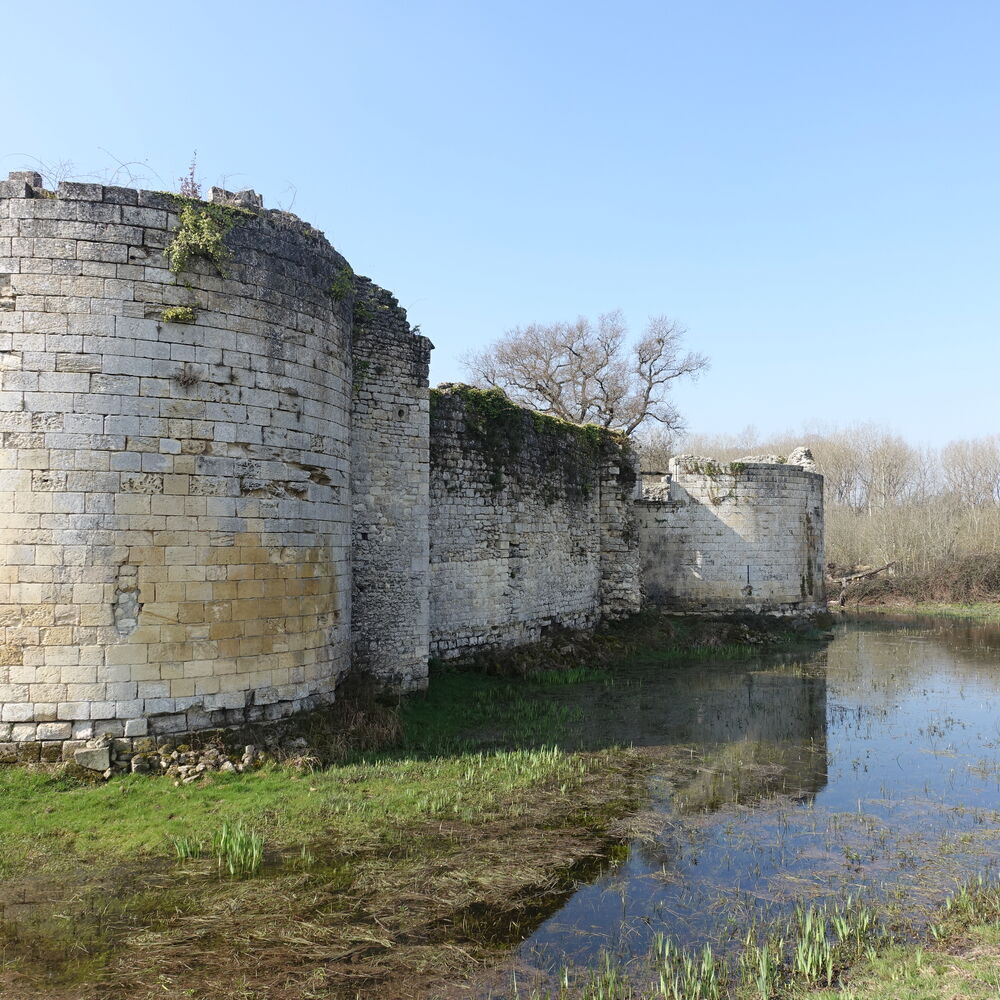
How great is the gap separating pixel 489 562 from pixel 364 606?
385cm

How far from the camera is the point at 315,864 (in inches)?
243

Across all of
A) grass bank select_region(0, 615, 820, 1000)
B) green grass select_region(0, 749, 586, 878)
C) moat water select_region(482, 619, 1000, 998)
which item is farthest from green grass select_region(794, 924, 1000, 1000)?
green grass select_region(0, 749, 586, 878)

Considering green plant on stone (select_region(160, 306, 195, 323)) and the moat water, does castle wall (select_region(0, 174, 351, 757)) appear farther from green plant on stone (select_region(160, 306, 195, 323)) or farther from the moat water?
the moat water

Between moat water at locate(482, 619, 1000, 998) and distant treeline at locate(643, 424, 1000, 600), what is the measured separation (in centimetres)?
1567

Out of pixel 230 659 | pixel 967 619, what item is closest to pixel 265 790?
pixel 230 659

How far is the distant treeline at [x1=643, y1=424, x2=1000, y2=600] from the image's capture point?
29.7 metres

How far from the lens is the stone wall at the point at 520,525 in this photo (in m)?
13.6

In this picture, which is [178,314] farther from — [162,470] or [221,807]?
[221,807]

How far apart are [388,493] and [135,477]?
420cm

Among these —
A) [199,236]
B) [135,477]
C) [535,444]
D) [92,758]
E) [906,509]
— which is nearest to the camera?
[92,758]

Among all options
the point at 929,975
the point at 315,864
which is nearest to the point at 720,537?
the point at 315,864

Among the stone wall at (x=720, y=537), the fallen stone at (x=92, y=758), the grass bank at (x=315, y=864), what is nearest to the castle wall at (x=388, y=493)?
the grass bank at (x=315, y=864)

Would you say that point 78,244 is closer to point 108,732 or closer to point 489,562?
point 108,732

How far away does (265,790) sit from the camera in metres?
7.41
